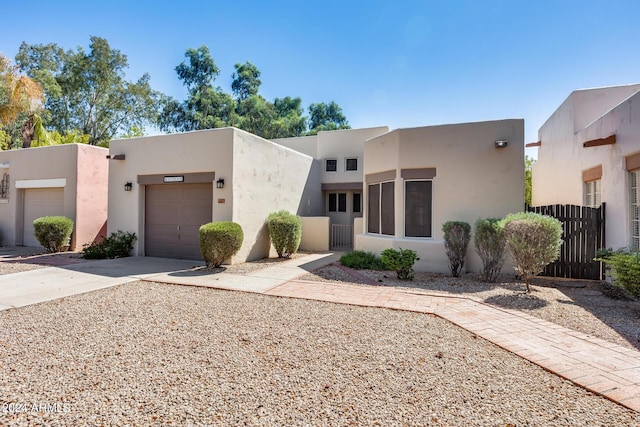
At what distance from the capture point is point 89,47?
2944 centimetres

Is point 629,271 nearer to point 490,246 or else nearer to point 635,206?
point 635,206

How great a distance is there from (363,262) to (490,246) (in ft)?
11.2

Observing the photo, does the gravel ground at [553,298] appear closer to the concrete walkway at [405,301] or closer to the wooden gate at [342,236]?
the concrete walkway at [405,301]

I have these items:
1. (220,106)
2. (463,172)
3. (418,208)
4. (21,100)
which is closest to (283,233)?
(418,208)

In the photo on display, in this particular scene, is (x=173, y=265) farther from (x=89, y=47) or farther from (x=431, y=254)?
(x=89, y=47)

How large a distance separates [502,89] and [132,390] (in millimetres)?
14327

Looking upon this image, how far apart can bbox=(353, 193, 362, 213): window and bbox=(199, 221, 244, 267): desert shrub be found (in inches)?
356

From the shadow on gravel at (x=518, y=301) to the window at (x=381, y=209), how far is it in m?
4.18

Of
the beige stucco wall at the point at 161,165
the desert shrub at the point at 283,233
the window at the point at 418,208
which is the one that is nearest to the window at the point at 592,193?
the window at the point at 418,208

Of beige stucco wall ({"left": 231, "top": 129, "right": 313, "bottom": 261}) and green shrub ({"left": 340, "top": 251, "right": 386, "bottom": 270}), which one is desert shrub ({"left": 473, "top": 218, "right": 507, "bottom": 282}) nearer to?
green shrub ({"left": 340, "top": 251, "right": 386, "bottom": 270})

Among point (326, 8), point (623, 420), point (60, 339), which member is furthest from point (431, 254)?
point (326, 8)

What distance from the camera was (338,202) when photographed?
18.0 meters

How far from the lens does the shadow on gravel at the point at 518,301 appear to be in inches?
239

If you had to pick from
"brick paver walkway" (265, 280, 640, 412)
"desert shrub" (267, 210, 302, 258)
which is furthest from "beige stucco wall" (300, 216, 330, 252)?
"brick paver walkway" (265, 280, 640, 412)
